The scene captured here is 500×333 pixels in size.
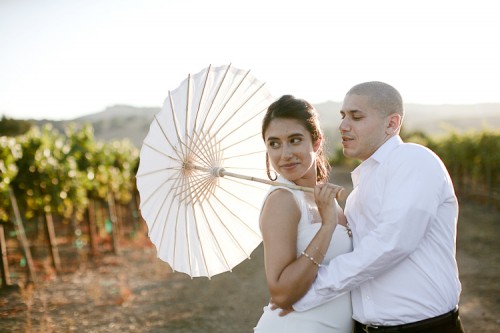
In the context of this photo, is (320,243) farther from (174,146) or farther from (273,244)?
(174,146)

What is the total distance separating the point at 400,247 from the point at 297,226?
622 millimetres

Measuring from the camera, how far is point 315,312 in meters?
2.79

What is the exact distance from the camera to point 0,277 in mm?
12219

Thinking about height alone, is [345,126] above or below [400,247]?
above

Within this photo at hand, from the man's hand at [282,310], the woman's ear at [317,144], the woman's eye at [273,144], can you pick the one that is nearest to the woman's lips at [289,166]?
the woman's eye at [273,144]

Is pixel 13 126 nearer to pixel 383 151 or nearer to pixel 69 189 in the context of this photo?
pixel 69 189

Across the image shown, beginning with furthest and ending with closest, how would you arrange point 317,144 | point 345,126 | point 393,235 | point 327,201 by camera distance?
point 317,144 < point 345,126 < point 327,201 < point 393,235

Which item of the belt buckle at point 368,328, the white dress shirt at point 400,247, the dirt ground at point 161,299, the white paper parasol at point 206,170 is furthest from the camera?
the dirt ground at point 161,299

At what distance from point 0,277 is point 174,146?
11.0m

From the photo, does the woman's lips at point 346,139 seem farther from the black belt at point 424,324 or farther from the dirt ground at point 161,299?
the dirt ground at point 161,299

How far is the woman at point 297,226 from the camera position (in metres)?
2.61

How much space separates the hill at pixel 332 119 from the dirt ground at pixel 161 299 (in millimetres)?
73021

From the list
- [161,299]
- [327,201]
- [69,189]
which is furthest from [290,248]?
[69,189]

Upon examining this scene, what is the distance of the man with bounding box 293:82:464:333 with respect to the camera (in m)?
2.36
